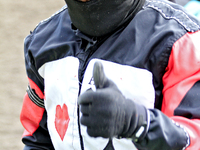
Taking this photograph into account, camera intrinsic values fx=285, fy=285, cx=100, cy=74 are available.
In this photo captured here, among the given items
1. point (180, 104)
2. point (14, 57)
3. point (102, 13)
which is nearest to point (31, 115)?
point (102, 13)

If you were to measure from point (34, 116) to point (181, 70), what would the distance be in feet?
2.30

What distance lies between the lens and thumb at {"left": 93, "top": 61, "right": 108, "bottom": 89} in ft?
2.36

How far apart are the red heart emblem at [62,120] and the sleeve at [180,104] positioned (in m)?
0.35

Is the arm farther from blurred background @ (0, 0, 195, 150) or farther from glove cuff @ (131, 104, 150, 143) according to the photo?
blurred background @ (0, 0, 195, 150)

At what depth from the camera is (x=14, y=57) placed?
3.26 meters

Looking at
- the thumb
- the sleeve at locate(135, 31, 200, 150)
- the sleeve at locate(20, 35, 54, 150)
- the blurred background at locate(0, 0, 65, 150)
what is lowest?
the blurred background at locate(0, 0, 65, 150)

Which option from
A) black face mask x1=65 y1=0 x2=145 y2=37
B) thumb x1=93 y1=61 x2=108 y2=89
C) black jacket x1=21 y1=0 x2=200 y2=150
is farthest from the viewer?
black face mask x1=65 y1=0 x2=145 y2=37

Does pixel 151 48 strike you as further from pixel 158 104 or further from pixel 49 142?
pixel 49 142

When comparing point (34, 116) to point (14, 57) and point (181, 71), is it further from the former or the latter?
point (14, 57)

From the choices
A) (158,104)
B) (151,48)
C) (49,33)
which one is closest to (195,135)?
(158,104)

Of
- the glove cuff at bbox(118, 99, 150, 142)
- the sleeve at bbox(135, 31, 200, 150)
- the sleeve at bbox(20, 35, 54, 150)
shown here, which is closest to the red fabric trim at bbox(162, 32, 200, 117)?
the sleeve at bbox(135, 31, 200, 150)

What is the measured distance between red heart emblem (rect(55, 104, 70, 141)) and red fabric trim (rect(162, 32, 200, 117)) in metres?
0.38

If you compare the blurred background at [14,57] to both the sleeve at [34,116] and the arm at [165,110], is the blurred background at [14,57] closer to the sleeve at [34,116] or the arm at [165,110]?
the arm at [165,110]

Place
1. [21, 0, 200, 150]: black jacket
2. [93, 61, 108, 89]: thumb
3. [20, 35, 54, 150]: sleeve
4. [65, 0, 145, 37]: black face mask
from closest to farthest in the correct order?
1. [93, 61, 108, 89]: thumb
2. [21, 0, 200, 150]: black jacket
3. [65, 0, 145, 37]: black face mask
4. [20, 35, 54, 150]: sleeve
